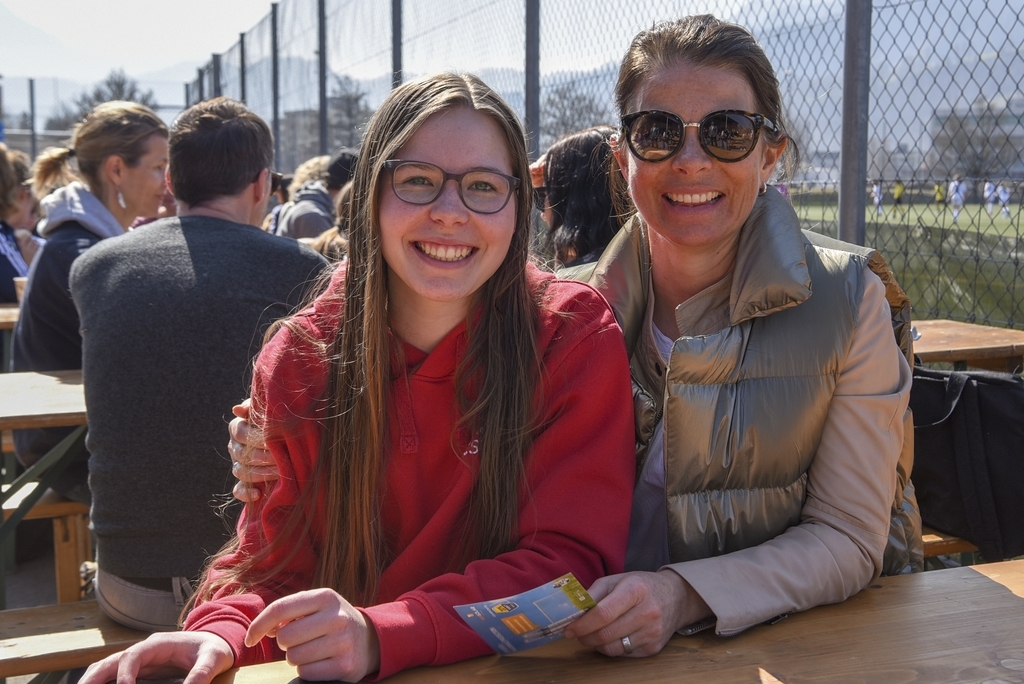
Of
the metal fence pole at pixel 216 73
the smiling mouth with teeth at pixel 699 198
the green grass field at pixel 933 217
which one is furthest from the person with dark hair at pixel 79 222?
the metal fence pole at pixel 216 73

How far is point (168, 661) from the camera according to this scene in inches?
50.0

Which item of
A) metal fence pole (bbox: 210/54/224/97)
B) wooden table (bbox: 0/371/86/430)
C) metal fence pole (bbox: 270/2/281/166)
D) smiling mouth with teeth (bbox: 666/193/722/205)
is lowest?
wooden table (bbox: 0/371/86/430)

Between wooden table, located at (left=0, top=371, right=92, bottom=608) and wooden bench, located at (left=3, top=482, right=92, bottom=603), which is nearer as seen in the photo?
wooden table, located at (left=0, top=371, right=92, bottom=608)

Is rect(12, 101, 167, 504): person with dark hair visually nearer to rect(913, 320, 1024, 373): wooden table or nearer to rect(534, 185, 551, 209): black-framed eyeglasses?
rect(534, 185, 551, 209): black-framed eyeglasses

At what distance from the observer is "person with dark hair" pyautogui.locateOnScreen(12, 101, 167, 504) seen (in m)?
3.37

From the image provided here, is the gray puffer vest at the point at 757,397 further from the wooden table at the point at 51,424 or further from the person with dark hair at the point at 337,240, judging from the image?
the person with dark hair at the point at 337,240

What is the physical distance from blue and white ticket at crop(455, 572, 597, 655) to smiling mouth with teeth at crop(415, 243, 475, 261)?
24.0 inches

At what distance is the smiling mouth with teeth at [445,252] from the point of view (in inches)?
62.6

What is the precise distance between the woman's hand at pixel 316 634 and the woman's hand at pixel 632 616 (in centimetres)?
29

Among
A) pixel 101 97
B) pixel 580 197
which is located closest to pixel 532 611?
pixel 580 197

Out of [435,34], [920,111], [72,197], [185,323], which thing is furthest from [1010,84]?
[72,197]

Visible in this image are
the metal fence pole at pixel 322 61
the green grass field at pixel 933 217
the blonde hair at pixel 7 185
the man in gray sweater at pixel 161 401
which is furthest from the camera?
the metal fence pole at pixel 322 61

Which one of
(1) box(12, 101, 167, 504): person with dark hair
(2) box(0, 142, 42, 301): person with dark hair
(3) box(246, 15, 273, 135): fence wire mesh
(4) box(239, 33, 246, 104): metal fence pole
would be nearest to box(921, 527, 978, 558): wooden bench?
(1) box(12, 101, 167, 504): person with dark hair

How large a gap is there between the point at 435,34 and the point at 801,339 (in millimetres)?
4411
